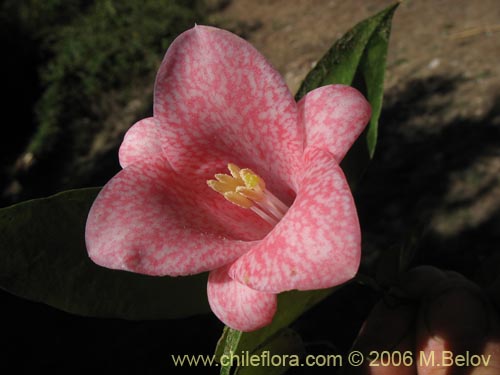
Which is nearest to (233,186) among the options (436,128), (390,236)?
(390,236)

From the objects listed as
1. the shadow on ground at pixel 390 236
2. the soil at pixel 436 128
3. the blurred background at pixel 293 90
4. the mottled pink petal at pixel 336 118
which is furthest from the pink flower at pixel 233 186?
the shadow on ground at pixel 390 236

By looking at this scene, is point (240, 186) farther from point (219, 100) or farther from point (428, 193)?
point (428, 193)

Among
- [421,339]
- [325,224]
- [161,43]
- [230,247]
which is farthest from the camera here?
[161,43]

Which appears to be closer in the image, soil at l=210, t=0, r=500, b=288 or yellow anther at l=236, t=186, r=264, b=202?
yellow anther at l=236, t=186, r=264, b=202

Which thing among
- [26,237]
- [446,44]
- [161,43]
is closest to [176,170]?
[26,237]

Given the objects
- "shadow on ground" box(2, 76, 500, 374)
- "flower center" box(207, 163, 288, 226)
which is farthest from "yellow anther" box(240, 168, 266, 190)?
"shadow on ground" box(2, 76, 500, 374)

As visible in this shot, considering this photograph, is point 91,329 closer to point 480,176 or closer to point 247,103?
point 480,176

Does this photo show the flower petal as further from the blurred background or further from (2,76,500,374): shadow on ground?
(2,76,500,374): shadow on ground
